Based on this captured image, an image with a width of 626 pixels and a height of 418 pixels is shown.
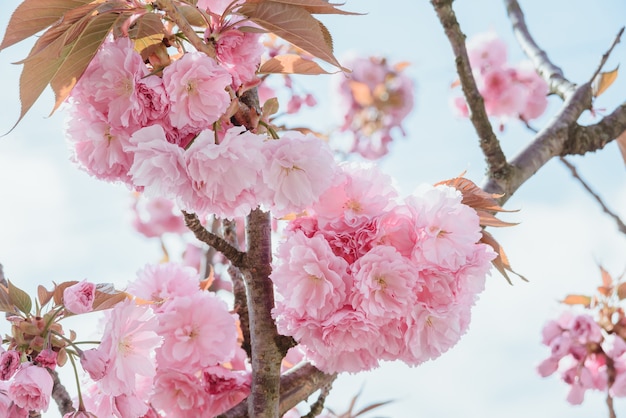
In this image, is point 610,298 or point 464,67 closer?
point 464,67

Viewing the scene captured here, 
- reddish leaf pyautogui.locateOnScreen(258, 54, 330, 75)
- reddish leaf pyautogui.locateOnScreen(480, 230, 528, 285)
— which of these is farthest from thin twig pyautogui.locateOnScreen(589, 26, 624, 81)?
reddish leaf pyautogui.locateOnScreen(258, 54, 330, 75)

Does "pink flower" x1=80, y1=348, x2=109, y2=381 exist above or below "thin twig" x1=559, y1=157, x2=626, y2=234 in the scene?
below

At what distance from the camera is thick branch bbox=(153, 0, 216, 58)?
35.9 inches

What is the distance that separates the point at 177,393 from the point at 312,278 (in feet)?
1.34

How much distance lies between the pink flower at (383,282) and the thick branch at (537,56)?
4.15 ft

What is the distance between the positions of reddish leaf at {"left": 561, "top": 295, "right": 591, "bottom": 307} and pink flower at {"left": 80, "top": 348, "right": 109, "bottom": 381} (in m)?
1.40

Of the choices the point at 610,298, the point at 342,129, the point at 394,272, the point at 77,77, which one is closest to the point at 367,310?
the point at 394,272

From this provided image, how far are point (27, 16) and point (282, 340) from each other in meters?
0.57

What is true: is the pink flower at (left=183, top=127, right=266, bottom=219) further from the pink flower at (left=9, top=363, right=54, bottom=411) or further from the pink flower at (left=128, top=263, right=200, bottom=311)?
the pink flower at (left=128, top=263, right=200, bottom=311)

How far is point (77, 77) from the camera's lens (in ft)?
3.05

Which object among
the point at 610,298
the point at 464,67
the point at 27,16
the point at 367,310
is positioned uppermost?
the point at 464,67

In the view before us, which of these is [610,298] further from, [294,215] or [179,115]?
[179,115]

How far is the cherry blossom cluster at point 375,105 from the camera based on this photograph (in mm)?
3717

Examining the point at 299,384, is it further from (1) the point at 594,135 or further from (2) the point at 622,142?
(2) the point at 622,142
